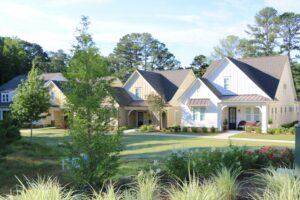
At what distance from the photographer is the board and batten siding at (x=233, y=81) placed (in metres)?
32.0

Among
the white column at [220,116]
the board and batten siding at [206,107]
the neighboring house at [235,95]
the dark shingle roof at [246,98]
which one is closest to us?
the dark shingle roof at [246,98]

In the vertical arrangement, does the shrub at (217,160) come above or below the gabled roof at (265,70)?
below

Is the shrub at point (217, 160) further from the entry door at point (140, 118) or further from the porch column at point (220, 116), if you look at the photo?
the entry door at point (140, 118)

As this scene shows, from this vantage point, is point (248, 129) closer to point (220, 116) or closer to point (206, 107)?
point (220, 116)

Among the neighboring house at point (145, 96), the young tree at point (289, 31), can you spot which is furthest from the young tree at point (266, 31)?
the neighboring house at point (145, 96)

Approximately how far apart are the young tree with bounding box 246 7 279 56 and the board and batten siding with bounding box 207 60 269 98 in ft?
87.0

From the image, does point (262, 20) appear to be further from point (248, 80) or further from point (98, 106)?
point (98, 106)

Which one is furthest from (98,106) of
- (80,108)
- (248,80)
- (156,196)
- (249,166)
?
(248,80)

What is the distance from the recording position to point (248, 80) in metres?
32.0

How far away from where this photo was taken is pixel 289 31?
56312mm

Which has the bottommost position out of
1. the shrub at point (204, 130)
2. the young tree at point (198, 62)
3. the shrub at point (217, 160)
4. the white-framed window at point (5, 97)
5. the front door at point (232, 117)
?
the shrub at point (204, 130)

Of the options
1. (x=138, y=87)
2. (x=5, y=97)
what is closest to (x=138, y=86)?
(x=138, y=87)

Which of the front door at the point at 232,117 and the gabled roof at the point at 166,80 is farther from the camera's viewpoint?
the gabled roof at the point at 166,80

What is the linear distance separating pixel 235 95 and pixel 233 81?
1.45 meters
